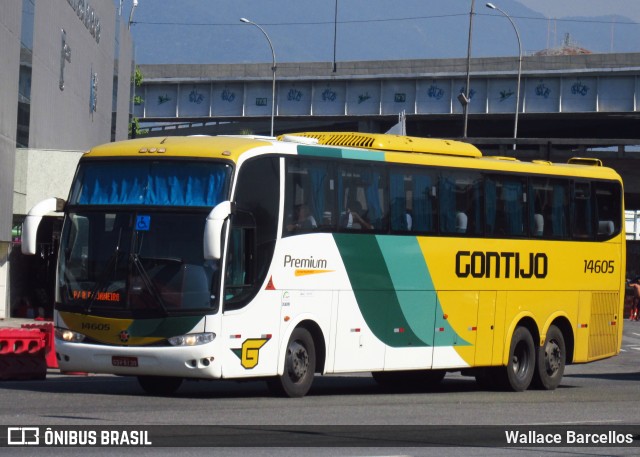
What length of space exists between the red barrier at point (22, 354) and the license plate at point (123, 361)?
149 inches

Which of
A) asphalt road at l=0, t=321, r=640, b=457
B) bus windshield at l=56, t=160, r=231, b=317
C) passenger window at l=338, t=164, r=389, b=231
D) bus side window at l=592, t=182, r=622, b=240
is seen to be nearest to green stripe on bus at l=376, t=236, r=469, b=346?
passenger window at l=338, t=164, r=389, b=231

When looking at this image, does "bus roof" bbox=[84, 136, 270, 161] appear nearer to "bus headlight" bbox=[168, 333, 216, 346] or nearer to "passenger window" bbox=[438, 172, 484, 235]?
"bus headlight" bbox=[168, 333, 216, 346]

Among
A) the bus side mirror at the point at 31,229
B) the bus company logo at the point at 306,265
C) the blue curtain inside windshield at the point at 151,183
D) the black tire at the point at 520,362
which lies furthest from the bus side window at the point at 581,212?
the bus side mirror at the point at 31,229

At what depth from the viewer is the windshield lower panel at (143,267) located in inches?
640

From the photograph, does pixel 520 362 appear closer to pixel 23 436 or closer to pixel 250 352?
pixel 250 352

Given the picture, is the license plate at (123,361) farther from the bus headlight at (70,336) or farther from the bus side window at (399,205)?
the bus side window at (399,205)

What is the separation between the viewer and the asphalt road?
12.3 metres

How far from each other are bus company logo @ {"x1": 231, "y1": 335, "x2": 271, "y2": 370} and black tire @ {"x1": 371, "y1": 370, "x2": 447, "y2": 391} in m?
4.85

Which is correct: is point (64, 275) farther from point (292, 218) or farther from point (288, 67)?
point (288, 67)

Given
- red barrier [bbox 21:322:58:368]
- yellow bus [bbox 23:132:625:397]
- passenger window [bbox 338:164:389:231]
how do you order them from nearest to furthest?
yellow bus [bbox 23:132:625:397] → passenger window [bbox 338:164:389:231] → red barrier [bbox 21:322:58:368]

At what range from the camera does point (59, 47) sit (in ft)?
147

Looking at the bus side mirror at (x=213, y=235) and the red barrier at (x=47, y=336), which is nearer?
the bus side mirror at (x=213, y=235)

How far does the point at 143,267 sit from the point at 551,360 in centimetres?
835

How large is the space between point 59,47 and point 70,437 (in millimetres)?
34207
